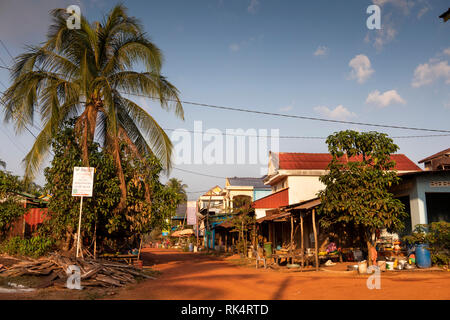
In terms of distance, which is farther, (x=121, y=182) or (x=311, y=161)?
(x=311, y=161)

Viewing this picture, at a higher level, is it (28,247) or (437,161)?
(437,161)

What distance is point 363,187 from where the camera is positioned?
43.9 feet

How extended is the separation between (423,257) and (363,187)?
3.11 meters

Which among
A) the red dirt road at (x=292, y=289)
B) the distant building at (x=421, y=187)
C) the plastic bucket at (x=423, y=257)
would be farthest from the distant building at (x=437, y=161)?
the red dirt road at (x=292, y=289)

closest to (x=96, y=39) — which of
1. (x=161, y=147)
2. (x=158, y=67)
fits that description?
(x=158, y=67)

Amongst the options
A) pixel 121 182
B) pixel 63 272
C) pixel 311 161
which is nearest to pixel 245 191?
pixel 311 161

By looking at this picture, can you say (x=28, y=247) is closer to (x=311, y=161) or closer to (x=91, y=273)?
(x=91, y=273)

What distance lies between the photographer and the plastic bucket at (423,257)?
1298 cm

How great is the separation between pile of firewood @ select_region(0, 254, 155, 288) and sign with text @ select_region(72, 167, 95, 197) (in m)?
1.91

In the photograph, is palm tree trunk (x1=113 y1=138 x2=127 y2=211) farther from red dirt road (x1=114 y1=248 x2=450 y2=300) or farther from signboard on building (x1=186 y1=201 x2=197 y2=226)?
signboard on building (x1=186 y1=201 x2=197 y2=226)

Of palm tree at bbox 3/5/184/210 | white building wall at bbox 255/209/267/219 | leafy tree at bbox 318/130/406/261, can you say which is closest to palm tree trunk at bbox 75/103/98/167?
palm tree at bbox 3/5/184/210

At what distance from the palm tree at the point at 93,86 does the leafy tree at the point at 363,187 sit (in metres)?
6.31

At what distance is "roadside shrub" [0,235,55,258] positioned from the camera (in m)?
13.0
